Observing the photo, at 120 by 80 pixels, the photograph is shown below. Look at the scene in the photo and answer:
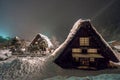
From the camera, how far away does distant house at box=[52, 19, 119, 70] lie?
18922mm

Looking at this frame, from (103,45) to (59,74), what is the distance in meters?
4.62

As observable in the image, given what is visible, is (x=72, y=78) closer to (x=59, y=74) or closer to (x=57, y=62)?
(x=59, y=74)

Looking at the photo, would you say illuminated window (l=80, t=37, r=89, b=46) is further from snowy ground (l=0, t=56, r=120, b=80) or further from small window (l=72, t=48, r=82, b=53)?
snowy ground (l=0, t=56, r=120, b=80)

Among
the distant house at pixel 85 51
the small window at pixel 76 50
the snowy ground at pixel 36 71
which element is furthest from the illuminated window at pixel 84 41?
the snowy ground at pixel 36 71

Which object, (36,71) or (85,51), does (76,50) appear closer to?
(85,51)

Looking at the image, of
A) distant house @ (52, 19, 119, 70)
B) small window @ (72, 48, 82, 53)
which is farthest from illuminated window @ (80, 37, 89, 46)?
small window @ (72, 48, 82, 53)

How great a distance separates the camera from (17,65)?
19703 millimetres

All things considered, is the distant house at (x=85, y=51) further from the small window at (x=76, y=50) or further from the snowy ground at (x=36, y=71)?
the snowy ground at (x=36, y=71)

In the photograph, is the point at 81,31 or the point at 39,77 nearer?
the point at 39,77

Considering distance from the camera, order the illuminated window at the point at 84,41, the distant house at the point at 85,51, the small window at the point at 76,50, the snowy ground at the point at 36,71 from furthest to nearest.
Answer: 1. the small window at the point at 76,50
2. the illuminated window at the point at 84,41
3. the distant house at the point at 85,51
4. the snowy ground at the point at 36,71

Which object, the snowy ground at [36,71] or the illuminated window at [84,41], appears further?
the illuminated window at [84,41]

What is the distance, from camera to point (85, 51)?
1944 centimetres

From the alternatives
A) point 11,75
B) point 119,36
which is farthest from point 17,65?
point 119,36

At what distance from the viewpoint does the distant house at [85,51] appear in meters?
18.9
